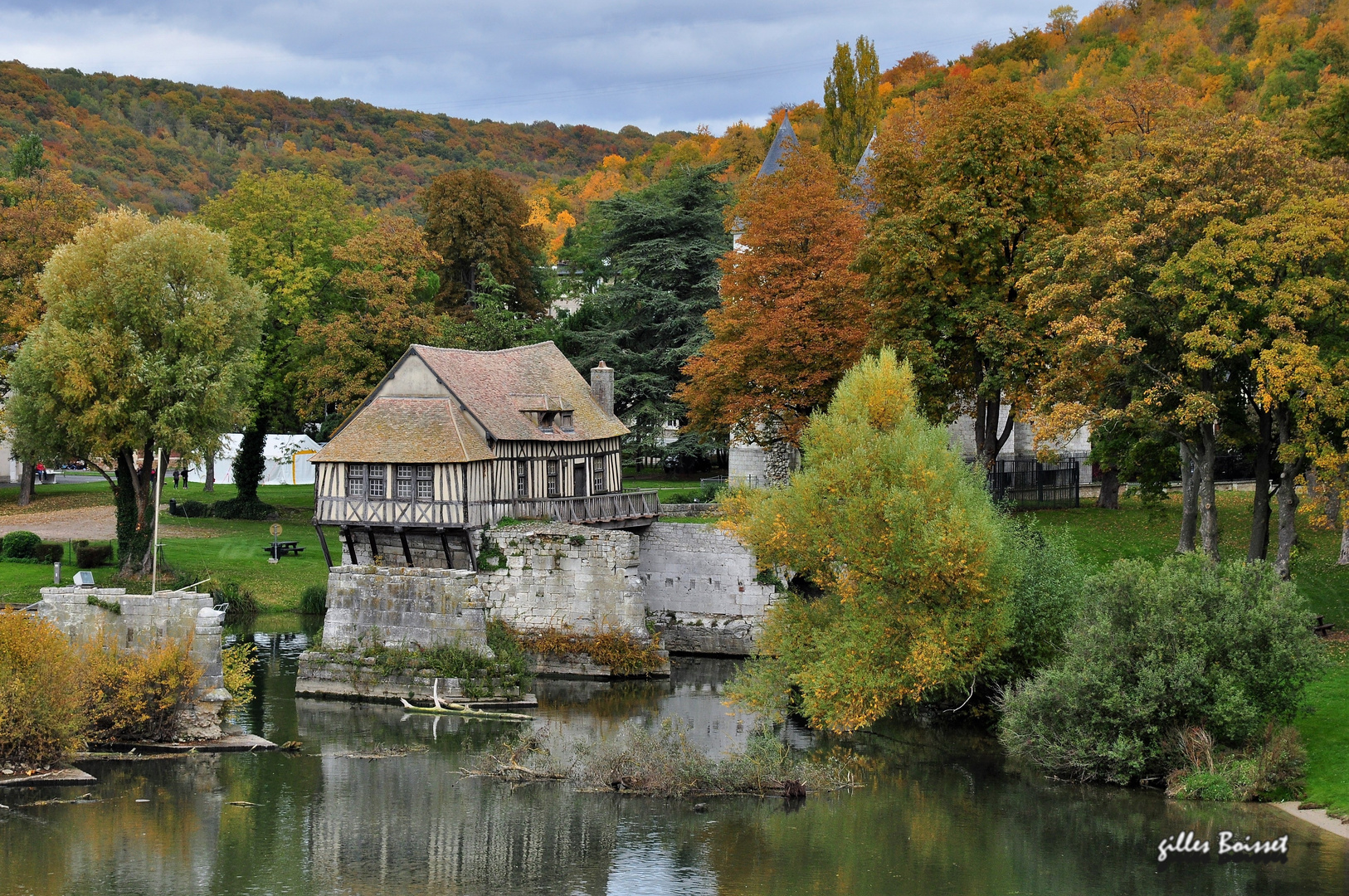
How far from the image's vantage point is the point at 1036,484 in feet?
131

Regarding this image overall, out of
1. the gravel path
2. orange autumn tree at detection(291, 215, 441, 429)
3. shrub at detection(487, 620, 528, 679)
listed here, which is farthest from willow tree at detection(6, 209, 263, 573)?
shrub at detection(487, 620, 528, 679)

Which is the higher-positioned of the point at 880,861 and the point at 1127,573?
the point at 1127,573

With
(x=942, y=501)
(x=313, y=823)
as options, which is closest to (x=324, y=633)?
(x=313, y=823)

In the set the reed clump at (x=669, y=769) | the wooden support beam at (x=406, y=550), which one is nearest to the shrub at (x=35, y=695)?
the reed clump at (x=669, y=769)

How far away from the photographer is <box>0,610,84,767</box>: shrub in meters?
21.3

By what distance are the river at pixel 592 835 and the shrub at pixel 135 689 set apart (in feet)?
2.69

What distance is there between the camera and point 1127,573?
898 inches

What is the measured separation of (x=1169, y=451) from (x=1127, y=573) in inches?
445

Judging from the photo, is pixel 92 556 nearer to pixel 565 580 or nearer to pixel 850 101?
pixel 565 580

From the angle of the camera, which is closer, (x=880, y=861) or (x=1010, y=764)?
(x=880, y=861)

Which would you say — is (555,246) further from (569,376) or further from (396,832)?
(396,832)

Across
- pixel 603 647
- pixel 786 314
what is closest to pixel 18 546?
pixel 603 647

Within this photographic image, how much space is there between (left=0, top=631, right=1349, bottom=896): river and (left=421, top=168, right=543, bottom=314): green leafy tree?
3198cm

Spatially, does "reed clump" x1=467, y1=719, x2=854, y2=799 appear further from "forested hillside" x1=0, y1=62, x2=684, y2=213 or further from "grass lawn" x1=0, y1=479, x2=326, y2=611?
"forested hillside" x1=0, y1=62, x2=684, y2=213
